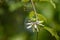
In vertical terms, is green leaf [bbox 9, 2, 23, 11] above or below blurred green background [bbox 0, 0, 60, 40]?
above

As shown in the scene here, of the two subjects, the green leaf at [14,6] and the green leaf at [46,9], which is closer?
the green leaf at [46,9]

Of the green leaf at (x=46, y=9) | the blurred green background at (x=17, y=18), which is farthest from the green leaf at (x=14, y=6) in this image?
the green leaf at (x=46, y=9)

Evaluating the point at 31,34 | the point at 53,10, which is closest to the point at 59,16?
the point at 53,10

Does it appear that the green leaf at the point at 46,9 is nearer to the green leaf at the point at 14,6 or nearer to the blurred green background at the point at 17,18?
the blurred green background at the point at 17,18

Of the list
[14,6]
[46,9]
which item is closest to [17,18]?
[14,6]

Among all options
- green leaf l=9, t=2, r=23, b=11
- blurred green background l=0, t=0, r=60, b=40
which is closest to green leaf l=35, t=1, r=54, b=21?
blurred green background l=0, t=0, r=60, b=40

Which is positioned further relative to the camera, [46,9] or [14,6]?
[14,6]

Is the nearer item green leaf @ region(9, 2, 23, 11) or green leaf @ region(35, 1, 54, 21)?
green leaf @ region(35, 1, 54, 21)

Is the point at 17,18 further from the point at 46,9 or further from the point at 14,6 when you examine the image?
the point at 46,9

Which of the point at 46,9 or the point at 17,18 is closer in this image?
the point at 46,9

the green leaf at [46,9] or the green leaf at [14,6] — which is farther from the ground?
the green leaf at [14,6]

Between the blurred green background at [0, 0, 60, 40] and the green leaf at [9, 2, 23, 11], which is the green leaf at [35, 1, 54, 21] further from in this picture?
the green leaf at [9, 2, 23, 11]

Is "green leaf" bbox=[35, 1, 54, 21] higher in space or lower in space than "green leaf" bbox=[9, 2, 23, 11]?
lower
